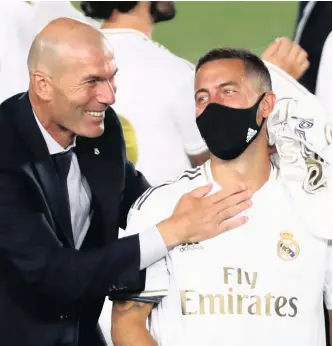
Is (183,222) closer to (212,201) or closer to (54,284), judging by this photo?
(212,201)

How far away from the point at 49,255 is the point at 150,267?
0.25 metres

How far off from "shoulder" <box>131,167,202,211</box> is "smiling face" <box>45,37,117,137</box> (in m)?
0.21

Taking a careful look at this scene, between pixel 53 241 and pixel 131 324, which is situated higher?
pixel 53 241

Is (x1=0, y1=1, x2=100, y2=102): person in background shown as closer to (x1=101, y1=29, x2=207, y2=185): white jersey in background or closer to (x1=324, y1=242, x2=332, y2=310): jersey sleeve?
(x1=101, y1=29, x2=207, y2=185): white jersey in background

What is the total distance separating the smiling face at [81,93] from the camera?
196 cm

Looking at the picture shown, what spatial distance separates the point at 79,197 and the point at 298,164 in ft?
1.92

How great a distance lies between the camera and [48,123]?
1976mm

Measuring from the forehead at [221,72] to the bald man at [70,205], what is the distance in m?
0.26

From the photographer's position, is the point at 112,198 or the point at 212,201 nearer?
the point at 212,201

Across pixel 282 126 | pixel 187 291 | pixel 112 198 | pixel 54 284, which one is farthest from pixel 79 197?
pixel 282 126

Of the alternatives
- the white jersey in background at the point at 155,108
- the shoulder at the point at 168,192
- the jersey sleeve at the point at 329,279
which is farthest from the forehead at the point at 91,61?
the jersey sleeve at the point at 329,279

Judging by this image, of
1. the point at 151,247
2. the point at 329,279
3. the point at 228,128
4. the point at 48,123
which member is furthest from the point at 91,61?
the point at 329,279

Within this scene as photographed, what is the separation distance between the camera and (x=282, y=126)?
1.95 metres

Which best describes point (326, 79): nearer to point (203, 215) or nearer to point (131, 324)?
point (203, 215)
